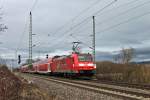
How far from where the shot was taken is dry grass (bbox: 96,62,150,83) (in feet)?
94.6

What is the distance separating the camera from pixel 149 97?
14367 mm

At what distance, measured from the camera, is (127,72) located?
33250 mm

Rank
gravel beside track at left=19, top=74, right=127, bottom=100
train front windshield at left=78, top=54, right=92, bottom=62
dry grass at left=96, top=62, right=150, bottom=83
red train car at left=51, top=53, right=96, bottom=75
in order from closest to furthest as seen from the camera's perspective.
Result: gravel beside track at left=19, top=74, right=127, bottom=100, dry grass at left=96, top=62, right=150, bottom=83, red train car at left=51, top=53, right=96, bottom=75, train front windshield at left=78, top=54, right=92, bottom=62

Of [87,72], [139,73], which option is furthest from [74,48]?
[139,73]

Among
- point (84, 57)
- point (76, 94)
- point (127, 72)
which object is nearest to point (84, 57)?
point (84, 57)

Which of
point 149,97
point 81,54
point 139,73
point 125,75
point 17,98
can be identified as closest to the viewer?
point 17,98

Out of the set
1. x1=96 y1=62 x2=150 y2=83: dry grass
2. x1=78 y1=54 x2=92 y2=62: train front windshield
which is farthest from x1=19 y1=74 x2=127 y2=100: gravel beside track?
x1=78 y1=54 x2=92 y2=62: train front windshield

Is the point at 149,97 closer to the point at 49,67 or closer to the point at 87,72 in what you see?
the point at 87,72

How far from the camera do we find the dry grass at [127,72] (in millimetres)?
28837

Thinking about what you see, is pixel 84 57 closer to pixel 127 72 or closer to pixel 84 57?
pixel 84 57

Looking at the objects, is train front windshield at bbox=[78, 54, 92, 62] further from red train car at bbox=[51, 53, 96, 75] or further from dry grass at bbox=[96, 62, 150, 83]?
dry grass at bbox=[96, 62, 150, 83]

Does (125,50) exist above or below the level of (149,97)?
above

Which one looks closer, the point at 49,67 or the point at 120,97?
the point at 120,97

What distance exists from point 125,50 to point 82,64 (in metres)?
64.4
